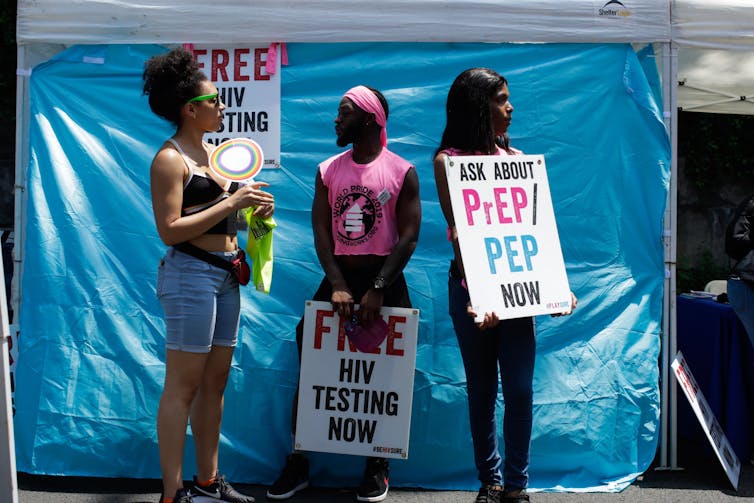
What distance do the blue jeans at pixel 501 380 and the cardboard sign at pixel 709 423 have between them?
4.02 ft

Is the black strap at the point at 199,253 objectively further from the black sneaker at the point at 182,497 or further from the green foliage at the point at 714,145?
the green foliage at the point at 714,145

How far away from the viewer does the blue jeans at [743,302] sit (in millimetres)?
4656

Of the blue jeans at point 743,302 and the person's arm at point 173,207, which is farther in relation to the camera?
A: the blue jeans at point 743,302

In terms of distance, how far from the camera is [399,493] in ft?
13.9

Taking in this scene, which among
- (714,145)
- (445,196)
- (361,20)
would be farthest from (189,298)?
(714,145)

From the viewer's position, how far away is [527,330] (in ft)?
11.6

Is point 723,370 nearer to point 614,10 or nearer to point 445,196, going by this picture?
point 614,10

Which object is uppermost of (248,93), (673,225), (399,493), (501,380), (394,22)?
(394,22)

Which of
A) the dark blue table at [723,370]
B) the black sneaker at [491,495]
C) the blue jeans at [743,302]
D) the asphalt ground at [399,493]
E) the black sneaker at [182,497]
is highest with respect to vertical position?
the blue jeans at [743,302]

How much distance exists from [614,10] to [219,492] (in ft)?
9.14

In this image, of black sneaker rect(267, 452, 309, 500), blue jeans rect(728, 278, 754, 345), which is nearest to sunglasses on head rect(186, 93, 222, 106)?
black sneaker rect(267, 452, 309, 500)

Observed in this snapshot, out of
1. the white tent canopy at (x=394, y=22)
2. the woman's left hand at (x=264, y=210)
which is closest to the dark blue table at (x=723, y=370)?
the white tent canopy at (x=394, y=22)

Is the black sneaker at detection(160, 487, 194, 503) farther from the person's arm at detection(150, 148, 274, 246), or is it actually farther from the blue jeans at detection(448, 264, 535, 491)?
the blue jeans at detection(448, 264, 535, 491)

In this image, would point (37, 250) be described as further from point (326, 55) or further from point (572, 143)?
point (572, 143)
